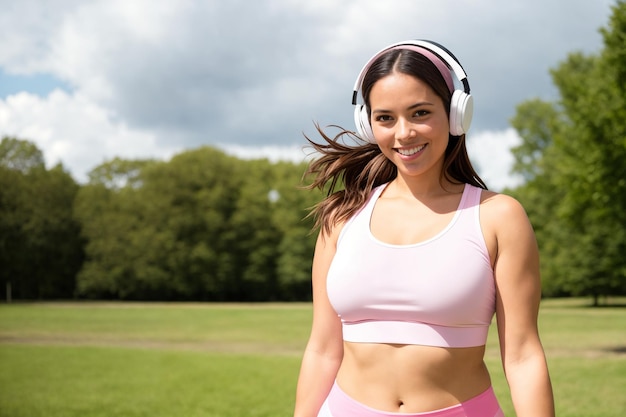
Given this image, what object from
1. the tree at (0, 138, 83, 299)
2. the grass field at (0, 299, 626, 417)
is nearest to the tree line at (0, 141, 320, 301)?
the tree at (0, 138, 83, 299)

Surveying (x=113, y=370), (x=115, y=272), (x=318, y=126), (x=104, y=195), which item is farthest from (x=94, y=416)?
(x=104, y=195)

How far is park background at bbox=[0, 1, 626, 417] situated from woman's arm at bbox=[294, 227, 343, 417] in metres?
0.57

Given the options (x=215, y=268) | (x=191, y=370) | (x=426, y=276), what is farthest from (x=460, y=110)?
(x=215, y=268)

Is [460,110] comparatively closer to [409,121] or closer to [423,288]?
[409,121]

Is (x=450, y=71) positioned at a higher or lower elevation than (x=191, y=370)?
higher

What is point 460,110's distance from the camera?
2355 mm

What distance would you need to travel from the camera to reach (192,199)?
7244cm

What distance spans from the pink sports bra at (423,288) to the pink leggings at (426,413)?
0.57 feet

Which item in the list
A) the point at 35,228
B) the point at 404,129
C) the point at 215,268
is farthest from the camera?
the point at 215,268

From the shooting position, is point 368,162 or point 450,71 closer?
point 450,71

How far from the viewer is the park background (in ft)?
51.5

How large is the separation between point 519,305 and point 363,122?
83 centimetres

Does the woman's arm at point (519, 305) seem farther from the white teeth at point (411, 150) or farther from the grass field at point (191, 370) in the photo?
the grass field at point (191, 370)

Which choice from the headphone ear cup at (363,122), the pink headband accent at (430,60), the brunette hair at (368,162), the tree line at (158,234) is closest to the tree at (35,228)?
the tree line at (158,234)
